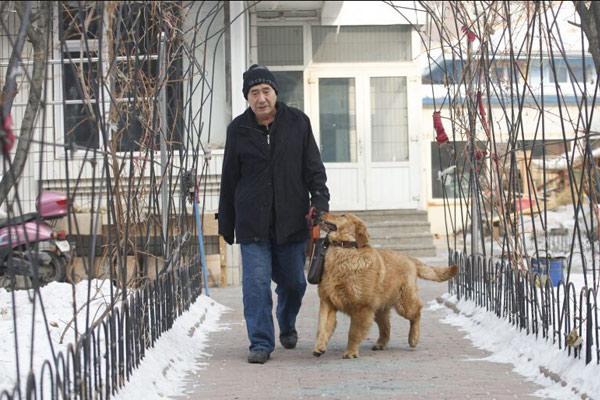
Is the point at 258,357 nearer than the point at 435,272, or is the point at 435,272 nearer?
the point at 258,357

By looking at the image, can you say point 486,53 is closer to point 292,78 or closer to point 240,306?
point 240,306

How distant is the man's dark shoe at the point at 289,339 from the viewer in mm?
7459

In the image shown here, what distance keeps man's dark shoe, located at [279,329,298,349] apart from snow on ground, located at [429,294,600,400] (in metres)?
1.41

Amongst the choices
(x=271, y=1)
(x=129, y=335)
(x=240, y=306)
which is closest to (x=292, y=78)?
(x=271, y=1)

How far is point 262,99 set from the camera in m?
6.86

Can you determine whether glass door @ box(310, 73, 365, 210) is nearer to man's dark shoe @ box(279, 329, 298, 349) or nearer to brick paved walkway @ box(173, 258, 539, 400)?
brick paved walkway @ box(173, 258, 539, 400)

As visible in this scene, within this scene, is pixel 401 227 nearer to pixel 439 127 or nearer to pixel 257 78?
pixel 439 127

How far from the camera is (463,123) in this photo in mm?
8883

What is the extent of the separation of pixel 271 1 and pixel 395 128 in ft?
10.6

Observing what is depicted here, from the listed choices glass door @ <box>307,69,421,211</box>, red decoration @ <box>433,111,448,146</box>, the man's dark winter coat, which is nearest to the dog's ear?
the man's dark winter coat

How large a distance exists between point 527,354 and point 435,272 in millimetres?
1236

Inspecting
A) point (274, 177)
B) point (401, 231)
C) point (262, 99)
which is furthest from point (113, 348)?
point (401, 231)

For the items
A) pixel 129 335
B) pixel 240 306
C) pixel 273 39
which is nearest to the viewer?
pixel 129 335

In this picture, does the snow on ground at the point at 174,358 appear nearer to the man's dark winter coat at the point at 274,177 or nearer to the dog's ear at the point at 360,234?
the man's dark winter coat at the point at 274,177
